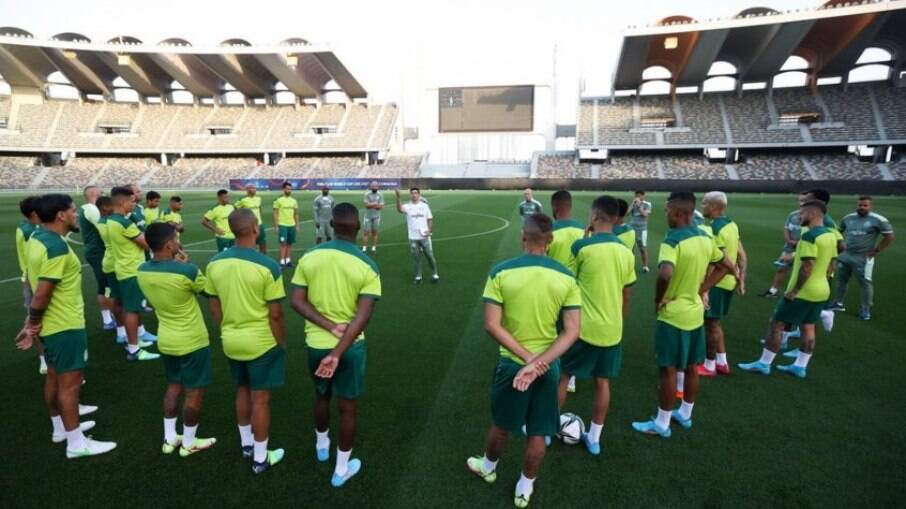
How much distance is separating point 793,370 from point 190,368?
264 inches

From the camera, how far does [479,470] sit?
3.56m

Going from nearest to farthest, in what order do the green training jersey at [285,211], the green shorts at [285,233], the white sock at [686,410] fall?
the white sock at [686,410]
the green training jersey at [285,211]
the green shorts at [285,233]

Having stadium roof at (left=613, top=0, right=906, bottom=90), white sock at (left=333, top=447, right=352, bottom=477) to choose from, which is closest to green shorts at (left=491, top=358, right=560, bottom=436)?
white sock at (left=333, top=447, right=352, bottom=477)

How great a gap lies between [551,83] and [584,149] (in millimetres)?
9873

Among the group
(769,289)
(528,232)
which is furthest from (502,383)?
(769,289)

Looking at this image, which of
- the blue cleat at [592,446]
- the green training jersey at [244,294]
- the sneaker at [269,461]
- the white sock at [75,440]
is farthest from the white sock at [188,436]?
the blue cleat at [592,446]

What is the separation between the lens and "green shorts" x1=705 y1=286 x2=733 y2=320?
514cm

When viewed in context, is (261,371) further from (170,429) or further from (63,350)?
(63,350)

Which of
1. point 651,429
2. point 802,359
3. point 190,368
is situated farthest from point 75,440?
point 802,359

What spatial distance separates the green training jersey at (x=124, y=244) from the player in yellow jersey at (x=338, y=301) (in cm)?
409

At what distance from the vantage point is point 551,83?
54750mm

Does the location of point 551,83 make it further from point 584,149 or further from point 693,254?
point 693,254

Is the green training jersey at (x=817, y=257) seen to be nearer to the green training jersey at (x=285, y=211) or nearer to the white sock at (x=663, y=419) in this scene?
the white sock at (x=663, y=419)

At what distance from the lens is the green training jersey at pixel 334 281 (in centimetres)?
311
